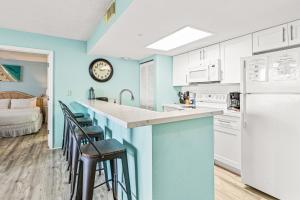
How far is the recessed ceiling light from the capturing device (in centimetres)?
245

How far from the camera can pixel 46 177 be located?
236cm

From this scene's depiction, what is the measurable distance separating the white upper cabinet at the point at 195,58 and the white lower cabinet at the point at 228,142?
117 centimetres

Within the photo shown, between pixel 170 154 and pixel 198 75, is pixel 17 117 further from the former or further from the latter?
pixel 170 154

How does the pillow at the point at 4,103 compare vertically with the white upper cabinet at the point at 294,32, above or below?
below

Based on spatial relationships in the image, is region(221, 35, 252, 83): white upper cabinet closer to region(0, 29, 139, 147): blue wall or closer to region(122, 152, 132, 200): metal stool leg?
Result: region(122, 152, 132, 200): metal stool leg

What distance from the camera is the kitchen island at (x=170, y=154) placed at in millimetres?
1266

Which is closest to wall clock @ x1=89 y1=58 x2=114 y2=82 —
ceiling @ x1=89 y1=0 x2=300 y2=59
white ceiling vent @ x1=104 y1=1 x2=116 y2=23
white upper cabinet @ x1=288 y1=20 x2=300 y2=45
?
ceiling @ x1=89 y1=0 x2=300 y2=59

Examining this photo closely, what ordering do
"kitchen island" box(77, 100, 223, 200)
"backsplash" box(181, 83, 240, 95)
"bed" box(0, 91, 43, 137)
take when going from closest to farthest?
"kitchen island" box(77, 100, 223, 200) → "backsplash" box(181, 83, 240, 95) → "bed" box(0, 91, 43, 137)

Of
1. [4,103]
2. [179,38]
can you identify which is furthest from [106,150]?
[4,103]

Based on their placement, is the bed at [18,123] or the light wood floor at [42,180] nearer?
the light wood floor at [42,180]

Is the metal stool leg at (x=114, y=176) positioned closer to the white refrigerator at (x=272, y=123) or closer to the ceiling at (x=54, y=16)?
the white refrigerator at (x=272, y=123)

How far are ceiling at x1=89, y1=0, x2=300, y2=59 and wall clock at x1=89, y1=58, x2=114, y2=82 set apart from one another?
1226mm

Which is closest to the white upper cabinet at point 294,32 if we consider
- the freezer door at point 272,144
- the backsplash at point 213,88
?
the freezer door at point 272,144

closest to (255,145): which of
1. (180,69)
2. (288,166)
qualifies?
(288,166)
